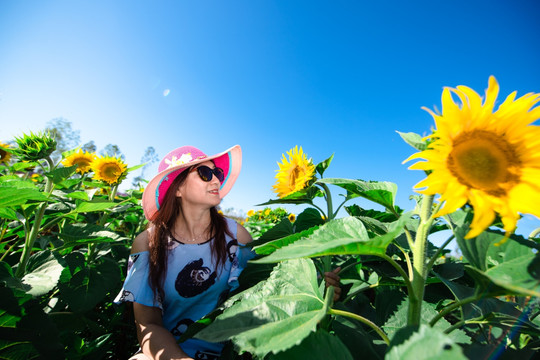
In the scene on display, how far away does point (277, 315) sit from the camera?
2.81ft

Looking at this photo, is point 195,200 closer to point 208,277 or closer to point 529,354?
point 208,277

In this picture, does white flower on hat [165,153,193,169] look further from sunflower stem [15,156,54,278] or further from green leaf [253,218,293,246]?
green leaf [253,218,293,246]

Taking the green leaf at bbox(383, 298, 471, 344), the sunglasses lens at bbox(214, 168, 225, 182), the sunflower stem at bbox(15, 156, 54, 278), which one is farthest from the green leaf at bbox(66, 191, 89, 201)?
the green leaf at bbox(383, 298, 471, 344)

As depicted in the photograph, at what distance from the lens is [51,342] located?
118 centimetres

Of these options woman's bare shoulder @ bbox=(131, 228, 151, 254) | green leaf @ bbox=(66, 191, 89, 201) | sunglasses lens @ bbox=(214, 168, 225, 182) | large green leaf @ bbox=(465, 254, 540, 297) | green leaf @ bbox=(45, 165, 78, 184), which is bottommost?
large green leaf @ bbox=(465, 254, 540, 297)

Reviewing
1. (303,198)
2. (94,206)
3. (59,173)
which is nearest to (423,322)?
(303,198)

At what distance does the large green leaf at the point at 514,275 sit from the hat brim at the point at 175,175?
2013 mm

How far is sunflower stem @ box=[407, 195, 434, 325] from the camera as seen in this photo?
0.84 m

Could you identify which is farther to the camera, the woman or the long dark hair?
the long dark hair

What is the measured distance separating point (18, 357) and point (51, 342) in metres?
0.12

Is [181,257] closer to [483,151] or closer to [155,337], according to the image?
[155,337]

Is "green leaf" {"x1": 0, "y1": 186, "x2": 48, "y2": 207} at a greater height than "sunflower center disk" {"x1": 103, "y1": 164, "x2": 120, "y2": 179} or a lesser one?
lesser

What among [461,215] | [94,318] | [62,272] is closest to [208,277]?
[62,272]

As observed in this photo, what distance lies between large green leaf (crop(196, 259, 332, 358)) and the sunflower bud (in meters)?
2.73
